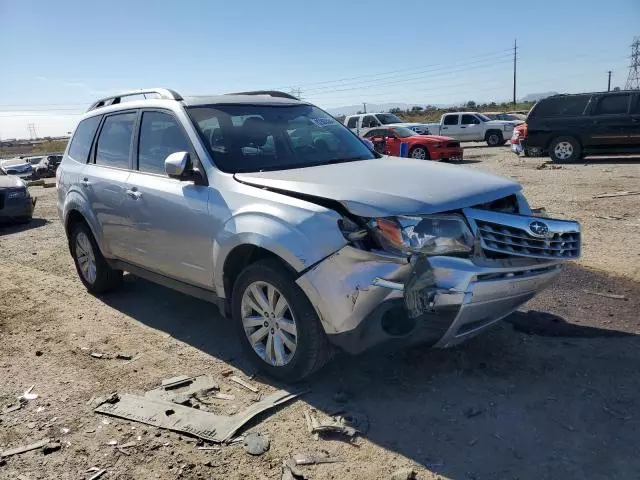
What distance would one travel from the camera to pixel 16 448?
3.25 m

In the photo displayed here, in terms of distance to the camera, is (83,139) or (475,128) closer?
(83,139)

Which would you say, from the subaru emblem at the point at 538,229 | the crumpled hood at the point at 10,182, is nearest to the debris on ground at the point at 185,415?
the subaru emblem at the point at 538,229

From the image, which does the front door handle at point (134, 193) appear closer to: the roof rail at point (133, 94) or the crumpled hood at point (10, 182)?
the roof rail at point (133, 94)

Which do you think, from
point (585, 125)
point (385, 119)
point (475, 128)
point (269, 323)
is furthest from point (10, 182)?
point (475, 128)

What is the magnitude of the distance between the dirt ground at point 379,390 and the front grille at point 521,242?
0.80m

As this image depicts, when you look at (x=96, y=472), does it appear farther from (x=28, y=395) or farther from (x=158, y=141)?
(x=158, y=141)

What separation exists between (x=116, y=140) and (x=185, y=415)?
9.77 feet

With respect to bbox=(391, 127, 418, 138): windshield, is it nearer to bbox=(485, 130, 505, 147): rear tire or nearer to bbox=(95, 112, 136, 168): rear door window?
bbox=(485, 130, 505, 147): rear tire

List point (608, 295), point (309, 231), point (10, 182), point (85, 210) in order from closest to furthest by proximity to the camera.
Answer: point (309, 231)
point (608, 295)
point (85, 210)
point (10, 182)

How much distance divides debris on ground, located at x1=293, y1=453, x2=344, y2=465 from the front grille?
147 centimetres

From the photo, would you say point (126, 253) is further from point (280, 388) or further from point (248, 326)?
point (280, 388)

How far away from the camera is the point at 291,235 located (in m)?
3.38

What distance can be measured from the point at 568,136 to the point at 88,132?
14.7 metres

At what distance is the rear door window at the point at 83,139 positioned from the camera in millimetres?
5812
